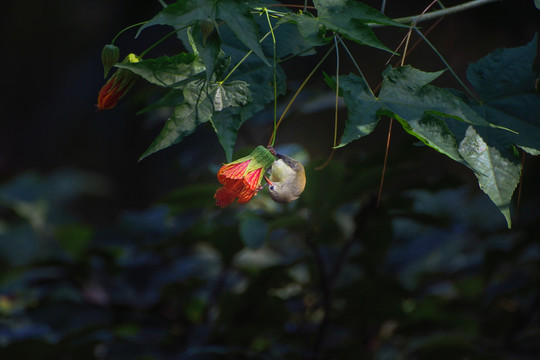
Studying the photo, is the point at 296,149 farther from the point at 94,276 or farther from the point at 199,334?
the point at 94,276

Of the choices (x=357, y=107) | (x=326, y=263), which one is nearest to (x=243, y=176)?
(x=357, y=107)

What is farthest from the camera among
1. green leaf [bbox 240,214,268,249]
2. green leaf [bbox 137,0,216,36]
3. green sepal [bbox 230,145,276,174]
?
green leaf [bbox 240,214,268,249]

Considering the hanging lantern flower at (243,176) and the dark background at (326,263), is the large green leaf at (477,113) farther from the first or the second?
the dark background at (326,263)

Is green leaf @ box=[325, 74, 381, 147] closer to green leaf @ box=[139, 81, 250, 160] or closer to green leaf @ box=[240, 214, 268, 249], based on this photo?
green leaf @ box=[139, 81, 250, 160]

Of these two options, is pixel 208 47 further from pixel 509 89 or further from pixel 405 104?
pixel 509 89

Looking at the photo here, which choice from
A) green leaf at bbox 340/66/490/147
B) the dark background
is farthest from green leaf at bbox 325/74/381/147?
the dark background

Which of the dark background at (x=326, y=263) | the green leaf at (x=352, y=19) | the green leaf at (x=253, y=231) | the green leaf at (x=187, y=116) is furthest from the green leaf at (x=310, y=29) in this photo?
the green leaf at (x=253, y=231)

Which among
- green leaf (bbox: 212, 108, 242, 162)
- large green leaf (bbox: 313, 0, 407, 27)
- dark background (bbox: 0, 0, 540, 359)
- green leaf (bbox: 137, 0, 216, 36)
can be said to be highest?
green leaf (bbox: 137, 0, 216, 36)

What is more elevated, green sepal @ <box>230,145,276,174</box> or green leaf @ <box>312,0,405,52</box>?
green leaf @ <box>312,0,405,52</box>
